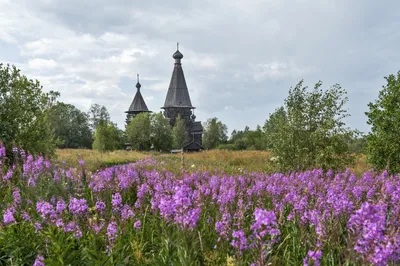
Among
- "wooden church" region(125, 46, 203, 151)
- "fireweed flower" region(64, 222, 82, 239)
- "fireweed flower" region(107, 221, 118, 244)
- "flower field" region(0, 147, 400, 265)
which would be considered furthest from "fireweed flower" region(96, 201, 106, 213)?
"wooden church" region(125, 46, 203, 151)

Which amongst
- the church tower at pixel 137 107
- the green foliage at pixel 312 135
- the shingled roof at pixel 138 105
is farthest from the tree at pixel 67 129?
the green foliage at pixel 312 135

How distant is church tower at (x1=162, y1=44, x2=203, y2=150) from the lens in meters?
88.6

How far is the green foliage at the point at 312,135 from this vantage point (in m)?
15.7

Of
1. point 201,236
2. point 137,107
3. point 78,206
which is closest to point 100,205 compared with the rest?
point 78,206

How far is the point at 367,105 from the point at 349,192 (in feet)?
39.8

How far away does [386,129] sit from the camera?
17.1 meters

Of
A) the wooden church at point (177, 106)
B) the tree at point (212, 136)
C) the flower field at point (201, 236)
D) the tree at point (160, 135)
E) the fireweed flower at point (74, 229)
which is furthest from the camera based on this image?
the tree at point (212, 136)

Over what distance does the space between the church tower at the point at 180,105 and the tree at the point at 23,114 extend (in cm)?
6834

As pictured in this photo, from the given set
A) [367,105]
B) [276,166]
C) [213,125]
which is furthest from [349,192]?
[213,125]

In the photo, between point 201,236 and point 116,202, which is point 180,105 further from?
point 201,236

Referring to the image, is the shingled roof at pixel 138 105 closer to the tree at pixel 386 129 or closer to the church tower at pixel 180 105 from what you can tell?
the church tower at pixel 180 105

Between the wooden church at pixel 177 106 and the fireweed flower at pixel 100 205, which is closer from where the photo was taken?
the fireweed flower at pixel 100 205

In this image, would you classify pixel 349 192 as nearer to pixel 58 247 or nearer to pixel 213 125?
pixel 58 247

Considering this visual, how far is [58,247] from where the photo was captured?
4.31 metres
